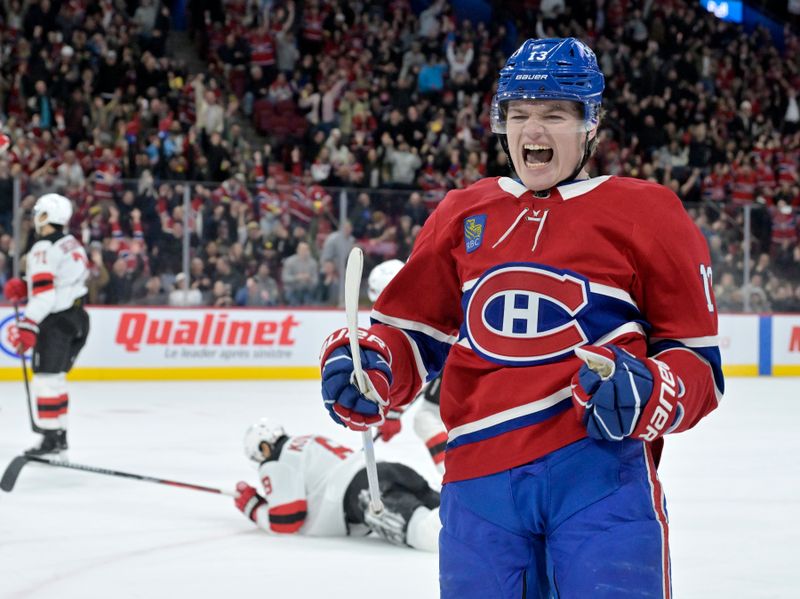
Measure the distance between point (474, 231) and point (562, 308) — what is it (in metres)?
0.20

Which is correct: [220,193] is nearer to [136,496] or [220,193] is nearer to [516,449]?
[136,496]

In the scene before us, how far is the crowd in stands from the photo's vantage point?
10.9 meters

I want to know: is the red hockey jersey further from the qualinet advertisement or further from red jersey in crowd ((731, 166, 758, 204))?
red jersey in crowd ((731, 166, 758, 204))

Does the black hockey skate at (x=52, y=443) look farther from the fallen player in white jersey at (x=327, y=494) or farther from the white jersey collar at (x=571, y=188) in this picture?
the white jersey collar at (x=571, y=188)

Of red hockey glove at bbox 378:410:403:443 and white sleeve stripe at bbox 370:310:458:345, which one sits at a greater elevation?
white sleeve stripe at bbox 370:310:458:345

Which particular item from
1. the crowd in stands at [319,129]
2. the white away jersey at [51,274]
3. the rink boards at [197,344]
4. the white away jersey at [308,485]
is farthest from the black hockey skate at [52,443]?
the rink boards at [197,344]

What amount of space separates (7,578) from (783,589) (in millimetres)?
2359

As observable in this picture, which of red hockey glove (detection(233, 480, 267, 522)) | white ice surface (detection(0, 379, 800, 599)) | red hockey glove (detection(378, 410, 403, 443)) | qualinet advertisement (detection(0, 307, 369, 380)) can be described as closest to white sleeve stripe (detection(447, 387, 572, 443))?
white ice surface (detection(0, 379, 800, 599))

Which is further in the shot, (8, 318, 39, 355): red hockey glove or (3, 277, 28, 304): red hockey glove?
(3, 277, 28, 304): red hockey glove

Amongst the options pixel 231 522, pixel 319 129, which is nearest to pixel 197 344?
Result: pixel 319 129

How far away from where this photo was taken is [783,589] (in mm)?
3777

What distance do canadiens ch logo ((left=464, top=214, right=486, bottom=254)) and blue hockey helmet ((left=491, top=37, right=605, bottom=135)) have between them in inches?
7.3

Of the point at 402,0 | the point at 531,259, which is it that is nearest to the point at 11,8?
the point at 402,0

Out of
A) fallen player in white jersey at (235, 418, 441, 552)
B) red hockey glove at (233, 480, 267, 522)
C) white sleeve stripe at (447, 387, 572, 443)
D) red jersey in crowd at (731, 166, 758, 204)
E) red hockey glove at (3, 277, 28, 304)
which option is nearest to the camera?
white sleeve stripe at (447, 387, 572, 443)
